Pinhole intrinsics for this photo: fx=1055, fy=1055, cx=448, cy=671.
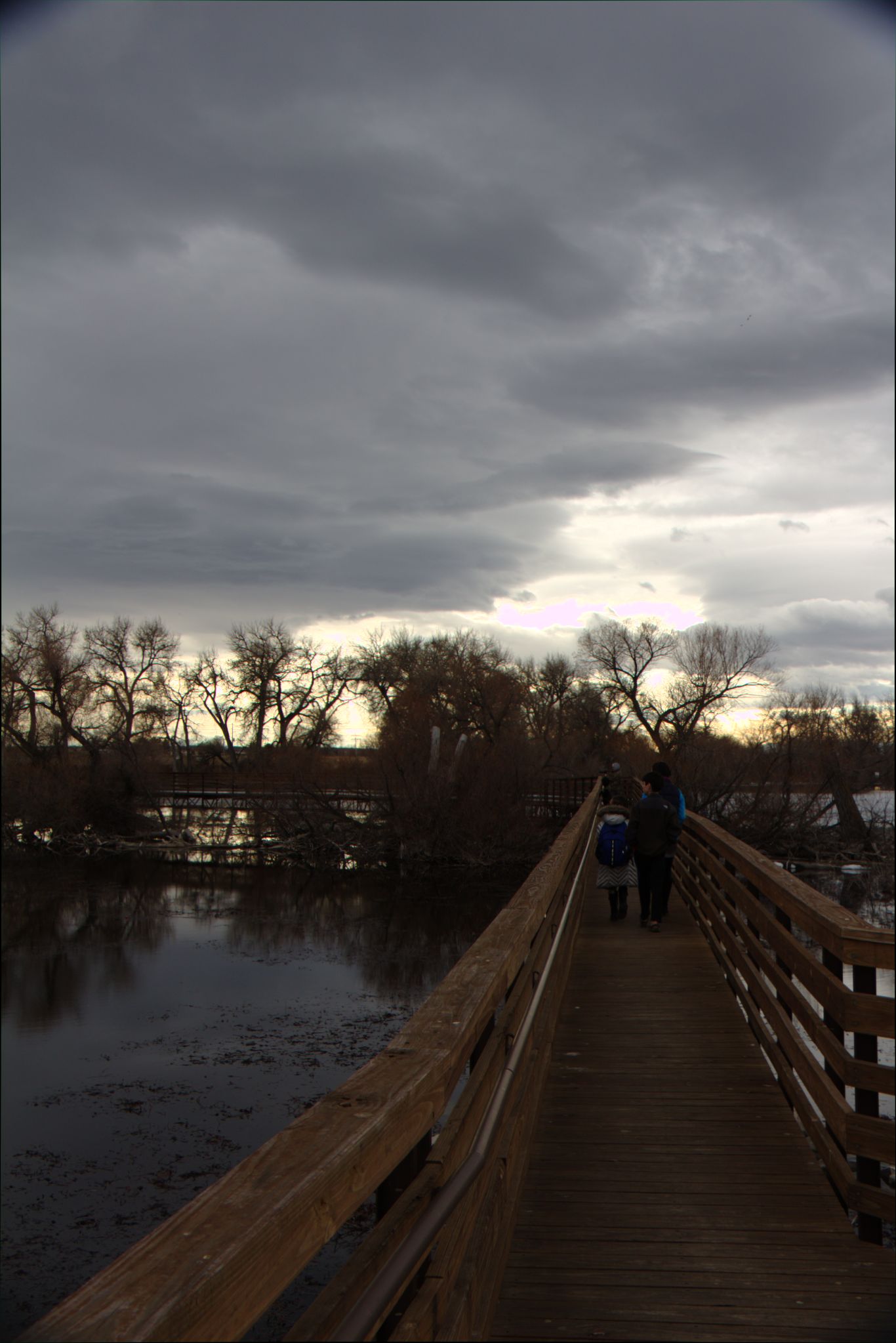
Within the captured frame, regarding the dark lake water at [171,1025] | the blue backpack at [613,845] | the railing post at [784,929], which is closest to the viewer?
the railing post at [784,929]

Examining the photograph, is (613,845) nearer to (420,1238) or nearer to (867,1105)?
(867,1105)

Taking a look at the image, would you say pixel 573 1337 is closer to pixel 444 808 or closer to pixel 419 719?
pixel 444 808

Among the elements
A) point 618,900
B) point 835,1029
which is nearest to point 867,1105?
point 835,1029

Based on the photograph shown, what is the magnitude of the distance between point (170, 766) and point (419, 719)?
63.5 feet

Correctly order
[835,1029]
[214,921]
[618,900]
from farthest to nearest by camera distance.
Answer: [214,921] < [618,900] < [835,1029]

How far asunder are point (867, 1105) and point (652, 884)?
26.4 feet

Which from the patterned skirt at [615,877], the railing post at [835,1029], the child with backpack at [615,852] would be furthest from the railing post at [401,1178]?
the patterned skirt at [615,877]

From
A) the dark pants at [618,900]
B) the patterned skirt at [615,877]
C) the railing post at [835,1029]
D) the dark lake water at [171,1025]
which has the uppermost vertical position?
the railing post at [835,1029]

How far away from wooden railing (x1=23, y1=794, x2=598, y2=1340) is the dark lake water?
10433mm

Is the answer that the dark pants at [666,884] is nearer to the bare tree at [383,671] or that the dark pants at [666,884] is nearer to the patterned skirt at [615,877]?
the patterned skirt at [615,877]

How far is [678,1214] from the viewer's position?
4.24 meters

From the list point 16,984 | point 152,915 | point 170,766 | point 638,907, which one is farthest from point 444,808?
point 638,907

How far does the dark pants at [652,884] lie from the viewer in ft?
38.5

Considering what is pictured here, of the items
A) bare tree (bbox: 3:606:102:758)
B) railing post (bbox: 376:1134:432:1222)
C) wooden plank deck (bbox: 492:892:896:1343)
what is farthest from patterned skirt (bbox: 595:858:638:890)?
bare tree (bbox: 3:606:102:758)
